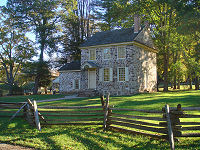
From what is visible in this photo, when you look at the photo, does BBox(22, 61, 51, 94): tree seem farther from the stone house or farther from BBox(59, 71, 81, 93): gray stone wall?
the stone house

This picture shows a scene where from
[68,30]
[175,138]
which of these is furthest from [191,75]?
[175,138]

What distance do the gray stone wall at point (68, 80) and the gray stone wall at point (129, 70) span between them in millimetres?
1772

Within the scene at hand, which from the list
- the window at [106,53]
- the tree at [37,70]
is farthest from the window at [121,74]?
the tree at [37,70]

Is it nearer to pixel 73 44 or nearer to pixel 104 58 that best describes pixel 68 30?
pixel 73 44

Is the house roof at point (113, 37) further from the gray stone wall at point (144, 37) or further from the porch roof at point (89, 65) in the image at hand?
the porch roof at point (89, 65)

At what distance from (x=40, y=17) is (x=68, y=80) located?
39.4 ft

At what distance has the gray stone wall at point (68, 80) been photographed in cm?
2672

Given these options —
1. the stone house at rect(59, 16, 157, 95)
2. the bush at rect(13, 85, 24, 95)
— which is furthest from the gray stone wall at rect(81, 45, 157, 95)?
the bush at rect(13, 85, 24, 95)

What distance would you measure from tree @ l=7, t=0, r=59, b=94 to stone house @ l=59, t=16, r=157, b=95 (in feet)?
29.8

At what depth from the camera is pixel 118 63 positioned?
73.6 feet

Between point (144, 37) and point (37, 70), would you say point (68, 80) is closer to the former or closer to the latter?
point (37, 70)

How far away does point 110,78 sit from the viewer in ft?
74.4

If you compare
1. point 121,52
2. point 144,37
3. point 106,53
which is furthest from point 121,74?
point 144,37

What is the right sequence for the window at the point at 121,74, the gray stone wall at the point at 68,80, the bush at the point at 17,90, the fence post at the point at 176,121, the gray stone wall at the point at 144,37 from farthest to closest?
the bush at the point at 17,90 < the gray stone wall at the point at 68,80 < the gray stone wall at the point at 144,37 < the window at the point at 121,74 < the fence post at the point at 176,121
